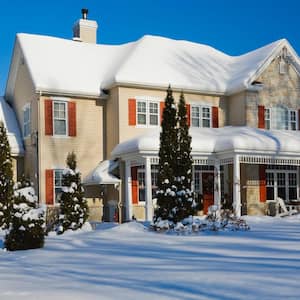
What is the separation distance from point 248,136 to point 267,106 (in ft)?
13.8

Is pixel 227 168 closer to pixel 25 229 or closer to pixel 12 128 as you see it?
pixel 12 128

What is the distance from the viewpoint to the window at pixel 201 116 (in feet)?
76.4

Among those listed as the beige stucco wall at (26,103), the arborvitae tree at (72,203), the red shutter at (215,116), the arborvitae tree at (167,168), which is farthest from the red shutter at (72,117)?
the arborvitae tree at (167,168)

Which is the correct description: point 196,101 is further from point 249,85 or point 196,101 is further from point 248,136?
point 248,136

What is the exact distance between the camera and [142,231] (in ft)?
47.1

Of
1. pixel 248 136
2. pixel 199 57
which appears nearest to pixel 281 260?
pixel 248 136

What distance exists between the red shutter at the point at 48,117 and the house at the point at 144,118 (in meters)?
0.04

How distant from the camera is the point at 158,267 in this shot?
27.2 ft

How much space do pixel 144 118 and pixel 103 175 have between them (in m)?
3.10

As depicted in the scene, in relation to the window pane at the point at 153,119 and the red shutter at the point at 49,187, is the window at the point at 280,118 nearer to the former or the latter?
the window pane at the point at 153,119

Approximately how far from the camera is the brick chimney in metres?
26.7

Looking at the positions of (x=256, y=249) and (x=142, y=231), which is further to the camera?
(x=142, y=231)

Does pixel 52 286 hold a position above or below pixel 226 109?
below

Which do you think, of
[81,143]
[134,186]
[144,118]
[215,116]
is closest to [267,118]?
[215,116]
